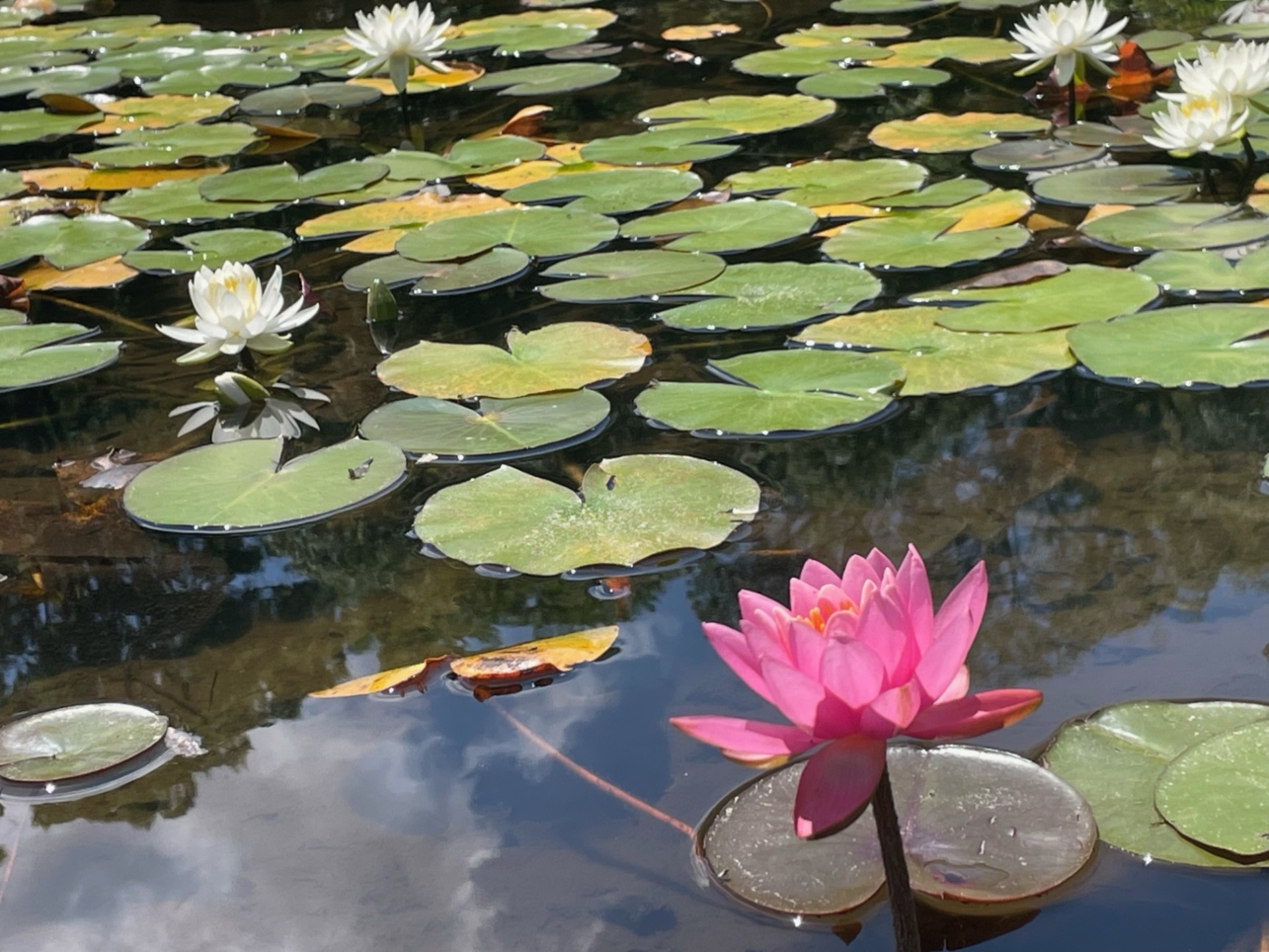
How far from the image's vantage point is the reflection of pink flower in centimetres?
88

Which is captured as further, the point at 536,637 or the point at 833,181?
the point at 833,181

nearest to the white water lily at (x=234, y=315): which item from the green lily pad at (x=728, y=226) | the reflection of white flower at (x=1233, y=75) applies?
the green lily pad at (x=728, y=226)

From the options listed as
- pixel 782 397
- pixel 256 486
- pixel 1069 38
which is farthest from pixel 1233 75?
pixel 256 486

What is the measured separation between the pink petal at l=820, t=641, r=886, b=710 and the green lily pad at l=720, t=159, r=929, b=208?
2.37 metres

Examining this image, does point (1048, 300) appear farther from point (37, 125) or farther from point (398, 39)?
point (37, 125)

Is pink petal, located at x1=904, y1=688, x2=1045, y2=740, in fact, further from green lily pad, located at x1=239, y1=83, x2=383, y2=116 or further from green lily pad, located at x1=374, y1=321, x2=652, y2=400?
green lily pad, located at x1=239, y1=83, x2=383, y2=116

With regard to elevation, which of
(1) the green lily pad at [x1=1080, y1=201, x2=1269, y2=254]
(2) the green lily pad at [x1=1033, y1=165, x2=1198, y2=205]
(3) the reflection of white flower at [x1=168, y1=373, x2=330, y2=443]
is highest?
(2) the green lily pad at [x1=1033, y1=165, x2=1198, y2=205]

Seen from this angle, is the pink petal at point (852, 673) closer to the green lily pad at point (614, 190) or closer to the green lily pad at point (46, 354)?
the green lily pad at point (46, 354)

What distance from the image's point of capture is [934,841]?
1.13 metres

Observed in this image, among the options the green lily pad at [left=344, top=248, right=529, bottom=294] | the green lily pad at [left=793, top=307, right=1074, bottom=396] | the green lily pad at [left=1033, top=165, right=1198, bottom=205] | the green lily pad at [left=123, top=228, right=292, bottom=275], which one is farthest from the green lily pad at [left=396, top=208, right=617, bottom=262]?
the green lily pad at [left=1033, top=165, right=1198, bottom=205]

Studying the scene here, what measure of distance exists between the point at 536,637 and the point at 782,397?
0.70m

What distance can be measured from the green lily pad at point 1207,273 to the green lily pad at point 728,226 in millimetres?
754

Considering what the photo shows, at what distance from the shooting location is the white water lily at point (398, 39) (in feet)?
13.4

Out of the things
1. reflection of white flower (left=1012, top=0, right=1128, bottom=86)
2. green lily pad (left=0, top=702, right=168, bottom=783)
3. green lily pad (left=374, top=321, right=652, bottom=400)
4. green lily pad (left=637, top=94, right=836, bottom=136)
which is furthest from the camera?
green lily pad (left=637, top=94, right=836, bottom=136)
